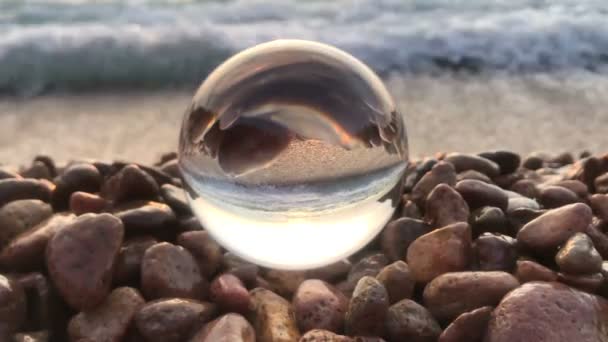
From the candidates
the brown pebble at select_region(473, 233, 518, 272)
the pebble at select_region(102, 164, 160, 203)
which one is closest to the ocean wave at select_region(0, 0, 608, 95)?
the pebble at select_region(102, 164, 160, 203)

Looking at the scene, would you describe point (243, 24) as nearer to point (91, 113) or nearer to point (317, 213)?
point (91, 113)

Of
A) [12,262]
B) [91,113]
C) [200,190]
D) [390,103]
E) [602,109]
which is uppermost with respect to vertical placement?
[390,103]

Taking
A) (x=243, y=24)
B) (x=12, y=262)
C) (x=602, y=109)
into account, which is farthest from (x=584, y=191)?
(x=243, y=24)

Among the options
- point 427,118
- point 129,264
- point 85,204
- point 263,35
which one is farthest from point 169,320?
point 263,35

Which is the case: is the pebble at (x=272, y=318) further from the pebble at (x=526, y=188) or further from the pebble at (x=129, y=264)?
the pebble at (x=526, y=188)

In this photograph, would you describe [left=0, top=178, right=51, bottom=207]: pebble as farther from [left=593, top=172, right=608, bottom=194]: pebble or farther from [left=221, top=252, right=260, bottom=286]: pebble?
[left=593, top=172, right=608, bottom=194]: pebble

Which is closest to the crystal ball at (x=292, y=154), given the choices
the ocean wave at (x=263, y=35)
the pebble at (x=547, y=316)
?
the pebble at (x=547, y=316)

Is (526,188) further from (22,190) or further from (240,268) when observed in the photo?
(22,190)
